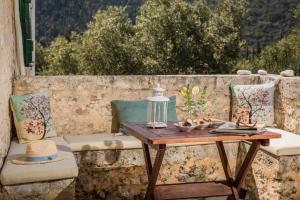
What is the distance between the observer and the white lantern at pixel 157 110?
3305 millimetres

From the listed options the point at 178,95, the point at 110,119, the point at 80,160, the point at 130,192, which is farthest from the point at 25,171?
the point at 178,95

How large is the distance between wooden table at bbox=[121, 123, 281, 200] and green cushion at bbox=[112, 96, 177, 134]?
0.77 m

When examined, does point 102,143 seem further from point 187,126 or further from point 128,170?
point 187,126

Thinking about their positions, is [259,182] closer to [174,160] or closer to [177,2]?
[174,160]

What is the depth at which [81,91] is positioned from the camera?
4.39 metres

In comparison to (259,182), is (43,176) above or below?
above

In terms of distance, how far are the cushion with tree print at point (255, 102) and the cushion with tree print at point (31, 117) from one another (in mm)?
1966

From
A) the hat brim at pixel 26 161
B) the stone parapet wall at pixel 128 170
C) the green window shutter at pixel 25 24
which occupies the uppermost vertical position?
the green window shutter at pixel 25 24

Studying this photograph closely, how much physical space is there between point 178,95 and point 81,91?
102 centimetres

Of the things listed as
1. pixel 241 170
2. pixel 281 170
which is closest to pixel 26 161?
pixel 241 170

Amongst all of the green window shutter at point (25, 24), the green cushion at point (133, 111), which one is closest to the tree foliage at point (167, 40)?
the green window shutter at point (25, 24)

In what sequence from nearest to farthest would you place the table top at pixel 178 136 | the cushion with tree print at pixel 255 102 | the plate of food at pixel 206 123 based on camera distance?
1. the table top at pixel 178 136
2. the plate of food at pixel 206 123
3. the cushion with tree print at pixel 255 102

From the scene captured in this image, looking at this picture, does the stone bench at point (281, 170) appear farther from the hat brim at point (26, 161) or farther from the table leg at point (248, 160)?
the hat brim at point (26, 161)

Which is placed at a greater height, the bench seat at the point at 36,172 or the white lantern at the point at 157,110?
the white lantern at the point at 157,110
